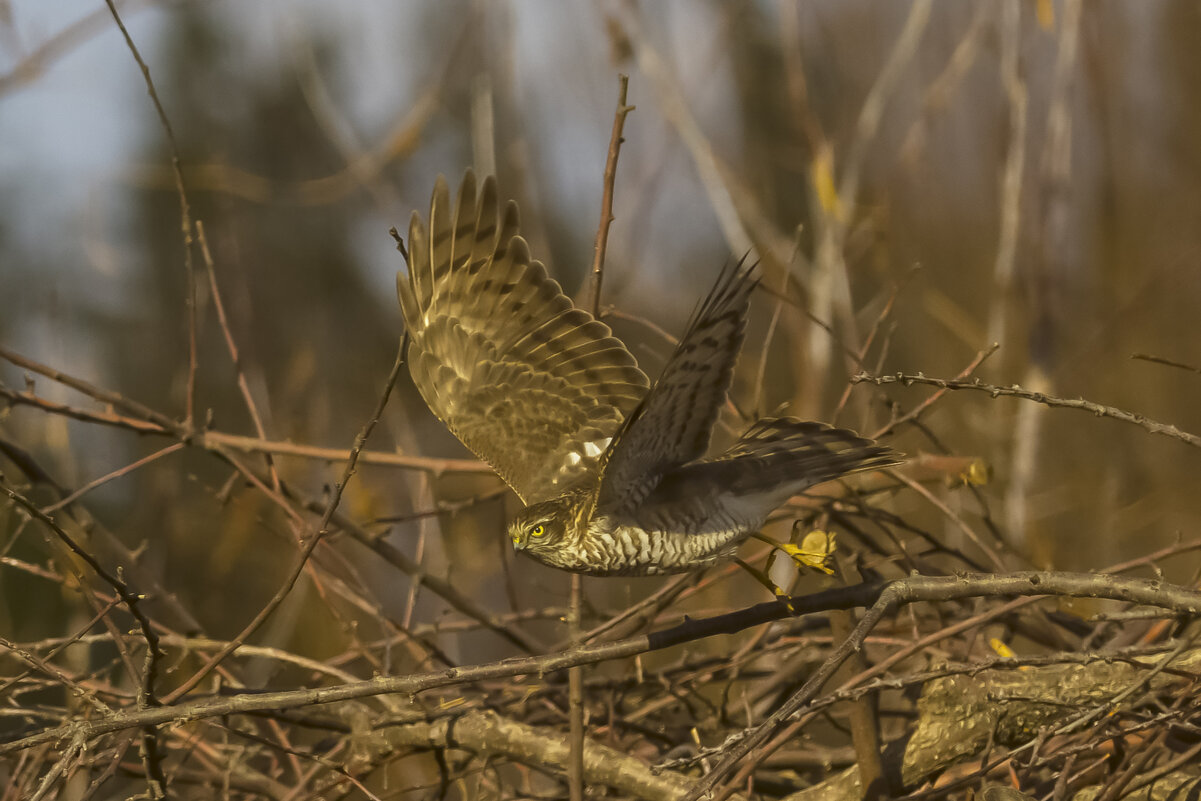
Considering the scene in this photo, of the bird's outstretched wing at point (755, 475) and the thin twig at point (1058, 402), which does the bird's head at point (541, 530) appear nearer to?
the bird's outstretched wing at point (755, 475)

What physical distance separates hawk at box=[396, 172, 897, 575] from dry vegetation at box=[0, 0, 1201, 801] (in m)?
0.15

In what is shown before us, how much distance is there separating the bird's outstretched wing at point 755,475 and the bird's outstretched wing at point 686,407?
0.18ft

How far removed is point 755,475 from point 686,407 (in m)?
0.34

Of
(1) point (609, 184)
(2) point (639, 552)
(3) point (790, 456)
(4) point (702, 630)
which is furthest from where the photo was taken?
(3) point (790, 456)

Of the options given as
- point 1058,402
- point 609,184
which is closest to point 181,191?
point 609,184

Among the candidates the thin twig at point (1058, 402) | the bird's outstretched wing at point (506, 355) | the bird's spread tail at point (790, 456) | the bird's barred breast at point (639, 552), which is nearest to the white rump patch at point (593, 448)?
the bird's outstretched wing at point (506, 355)

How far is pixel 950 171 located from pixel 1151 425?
9.66 metres

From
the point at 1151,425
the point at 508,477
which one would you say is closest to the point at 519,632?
the point at 508,477

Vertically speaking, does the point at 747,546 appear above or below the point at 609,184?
below

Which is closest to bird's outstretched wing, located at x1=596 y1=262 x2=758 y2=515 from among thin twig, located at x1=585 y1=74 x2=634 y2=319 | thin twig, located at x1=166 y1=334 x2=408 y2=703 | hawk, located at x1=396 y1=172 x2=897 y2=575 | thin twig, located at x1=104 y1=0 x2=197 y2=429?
hawk, located at x1=396 y1=172 x2=897 y2=575

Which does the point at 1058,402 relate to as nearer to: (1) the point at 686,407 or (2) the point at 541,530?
(1) the point at 686,407

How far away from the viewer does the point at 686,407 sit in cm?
249

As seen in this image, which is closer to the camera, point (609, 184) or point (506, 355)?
point (609, 184)

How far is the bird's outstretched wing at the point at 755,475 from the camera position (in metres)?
2.57
